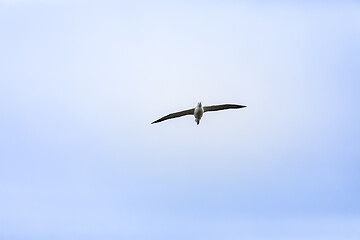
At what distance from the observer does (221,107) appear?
49625 mm

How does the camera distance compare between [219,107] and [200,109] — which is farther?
[219,107]

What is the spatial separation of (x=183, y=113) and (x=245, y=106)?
7352 mm

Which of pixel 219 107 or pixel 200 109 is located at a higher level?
pixel 219 107

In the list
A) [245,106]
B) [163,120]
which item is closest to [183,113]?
[163,120]

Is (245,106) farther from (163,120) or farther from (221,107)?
(163,120)

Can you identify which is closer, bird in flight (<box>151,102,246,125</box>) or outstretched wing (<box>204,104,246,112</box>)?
bird in flight (<box>151,102,246,125</box>)

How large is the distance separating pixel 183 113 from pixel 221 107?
A: 3.88 m

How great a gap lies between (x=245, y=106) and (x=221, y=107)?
3.90 metres

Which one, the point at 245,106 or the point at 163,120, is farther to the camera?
the point at 163,120

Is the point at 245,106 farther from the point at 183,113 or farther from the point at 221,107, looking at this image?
the point at 183,113

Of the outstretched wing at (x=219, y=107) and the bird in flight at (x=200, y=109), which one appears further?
the outstretched wing at (x=219, y=107)

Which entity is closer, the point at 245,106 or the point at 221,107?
the point at 245,106

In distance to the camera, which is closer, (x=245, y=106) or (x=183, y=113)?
(x=245, y=106)

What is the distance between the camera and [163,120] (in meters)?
51.5
